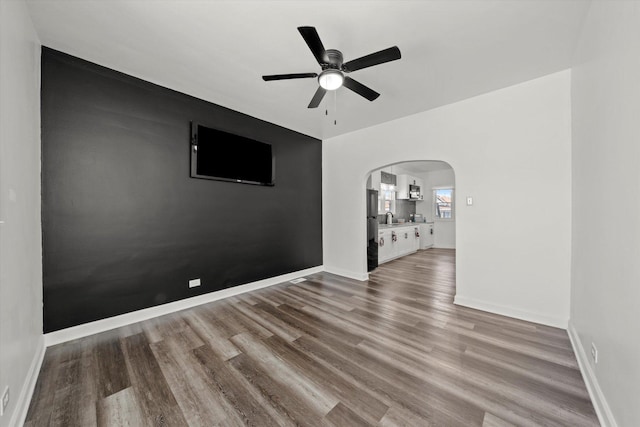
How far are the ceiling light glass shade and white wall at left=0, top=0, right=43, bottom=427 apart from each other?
7.04 ft

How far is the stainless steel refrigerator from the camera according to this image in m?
4.94

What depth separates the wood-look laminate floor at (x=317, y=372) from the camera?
4.87 feet

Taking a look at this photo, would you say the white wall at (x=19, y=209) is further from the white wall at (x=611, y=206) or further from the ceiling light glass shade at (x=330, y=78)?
the white wall at (x=611, y=206)

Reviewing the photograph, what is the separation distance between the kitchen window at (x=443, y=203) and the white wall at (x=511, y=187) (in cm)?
567

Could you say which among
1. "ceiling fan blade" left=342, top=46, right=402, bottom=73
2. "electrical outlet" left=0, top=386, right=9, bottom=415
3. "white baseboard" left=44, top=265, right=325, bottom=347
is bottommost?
"white baseboard" left=44, top=265, right=325, bottom=347

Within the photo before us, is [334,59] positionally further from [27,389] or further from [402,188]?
[402,188]

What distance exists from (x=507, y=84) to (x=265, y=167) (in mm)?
3640

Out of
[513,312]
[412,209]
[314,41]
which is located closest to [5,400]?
[314,41]

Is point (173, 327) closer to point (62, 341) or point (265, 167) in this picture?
point (62, 341)

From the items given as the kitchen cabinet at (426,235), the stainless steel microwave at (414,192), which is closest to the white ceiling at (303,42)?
the stainless steel microwave at (414,192)

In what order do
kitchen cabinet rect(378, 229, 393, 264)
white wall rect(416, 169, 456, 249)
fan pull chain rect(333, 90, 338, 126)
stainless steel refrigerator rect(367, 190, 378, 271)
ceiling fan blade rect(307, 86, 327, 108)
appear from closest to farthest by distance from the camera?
ceiling fan blade rect(307, 86, 327, 108) < fan pull chain rect(333, 90, 338, 126) < stainless steel refrigerator rect(367, 190, 378, 271) < kitchen cabinet rect(378, 229, 393, 264) < white wall rect(416, 169, 456, 249)

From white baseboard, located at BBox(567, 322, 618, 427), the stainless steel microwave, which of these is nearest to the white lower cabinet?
the stainless steel microwave

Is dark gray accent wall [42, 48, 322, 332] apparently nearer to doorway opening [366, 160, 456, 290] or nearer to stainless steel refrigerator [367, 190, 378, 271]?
stainless steel refrigerator [367, 190, 378, 271]

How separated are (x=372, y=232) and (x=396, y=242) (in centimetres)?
159
